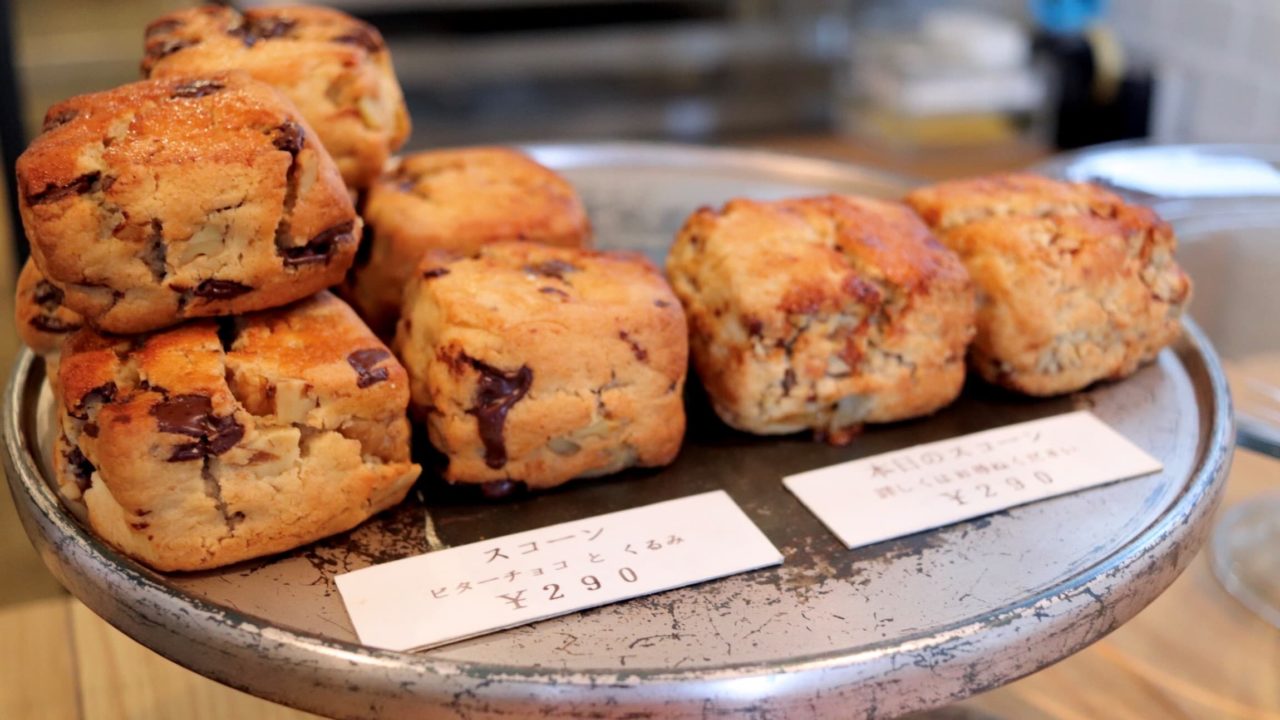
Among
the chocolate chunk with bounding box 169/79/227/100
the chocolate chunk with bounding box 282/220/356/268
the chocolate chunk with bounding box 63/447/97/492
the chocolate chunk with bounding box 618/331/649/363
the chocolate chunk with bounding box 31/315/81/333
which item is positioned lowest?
the chocolate chunk with bounding box 63/447/97/492

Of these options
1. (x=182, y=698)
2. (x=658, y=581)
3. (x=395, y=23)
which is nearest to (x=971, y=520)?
(x=658, y=581)

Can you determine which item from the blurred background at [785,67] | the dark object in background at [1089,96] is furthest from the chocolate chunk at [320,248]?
the dark object in background at [1089,96]

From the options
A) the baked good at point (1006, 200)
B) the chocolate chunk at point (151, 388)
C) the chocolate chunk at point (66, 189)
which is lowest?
→ the chocolate chunk at point (151, 388)

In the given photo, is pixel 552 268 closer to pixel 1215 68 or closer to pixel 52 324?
pixel 52 324

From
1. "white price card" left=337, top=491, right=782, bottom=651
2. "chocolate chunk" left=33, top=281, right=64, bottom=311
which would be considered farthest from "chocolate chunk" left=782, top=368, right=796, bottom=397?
"chocolate chunk" left=33, top=281, right=64, bottom=311

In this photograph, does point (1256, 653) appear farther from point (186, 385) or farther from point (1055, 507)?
point (186, 385)

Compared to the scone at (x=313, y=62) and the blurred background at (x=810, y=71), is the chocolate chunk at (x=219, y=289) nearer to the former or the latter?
the scone at (x=313, y=62)

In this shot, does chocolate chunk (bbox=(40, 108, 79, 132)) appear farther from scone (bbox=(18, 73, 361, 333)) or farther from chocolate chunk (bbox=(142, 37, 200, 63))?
chocolate chunk (bbox=(142, 37, 200, 63))
